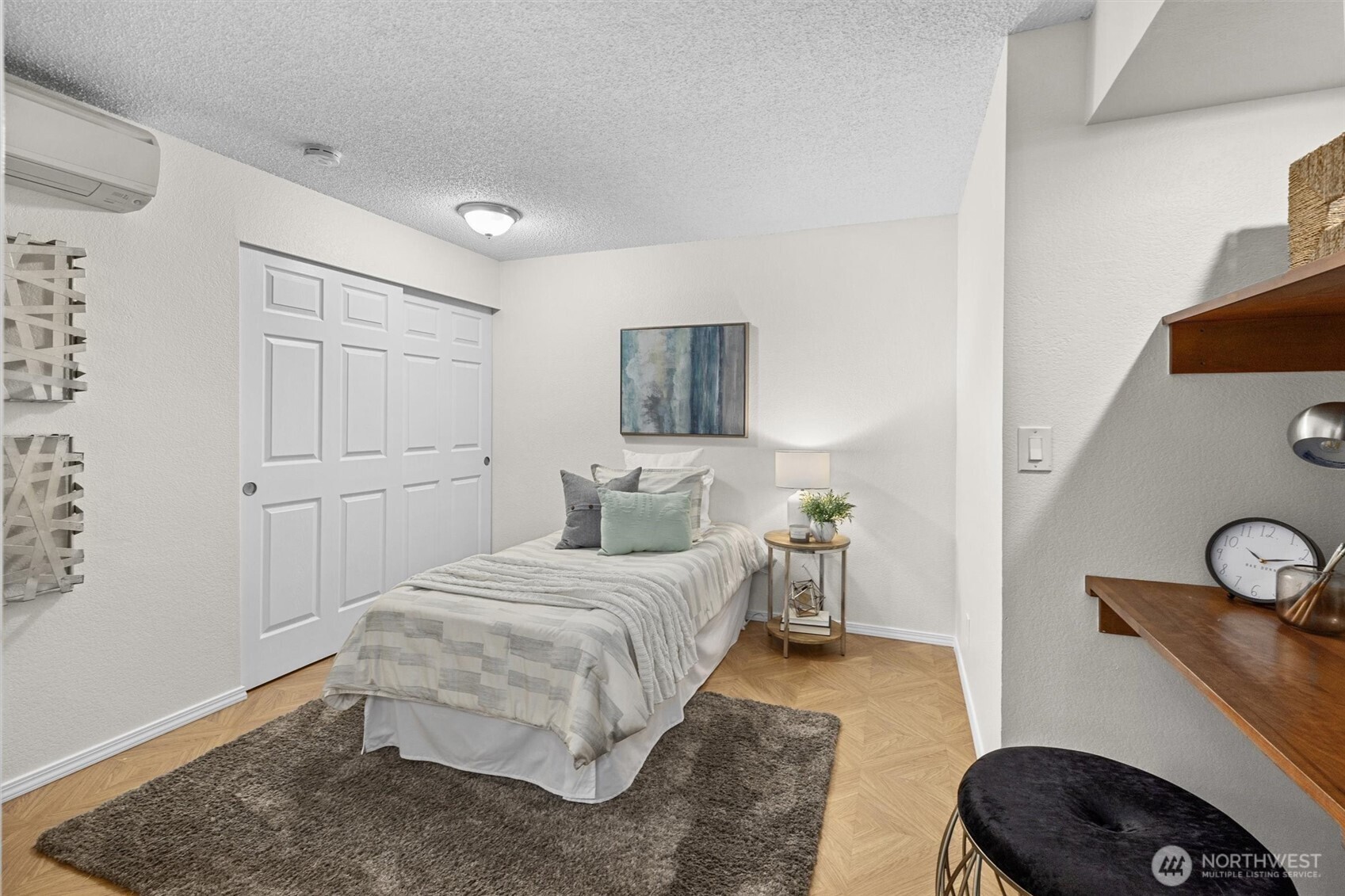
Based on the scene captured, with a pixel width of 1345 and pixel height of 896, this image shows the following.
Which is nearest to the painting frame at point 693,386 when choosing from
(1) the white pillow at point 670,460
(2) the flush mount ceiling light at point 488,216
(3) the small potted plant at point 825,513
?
(1) the white pillow at point 670,460

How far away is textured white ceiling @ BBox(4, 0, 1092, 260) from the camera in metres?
1.91

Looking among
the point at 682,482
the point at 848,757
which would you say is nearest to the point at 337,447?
the point at 682,482

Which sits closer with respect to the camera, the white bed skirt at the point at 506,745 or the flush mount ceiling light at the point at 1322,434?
the flush mount ceiling light at the point at 1322,434

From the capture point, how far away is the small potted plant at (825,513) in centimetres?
346

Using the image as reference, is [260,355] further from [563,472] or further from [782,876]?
[782,876]

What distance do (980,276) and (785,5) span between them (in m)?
1.20

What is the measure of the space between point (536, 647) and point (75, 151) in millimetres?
2280

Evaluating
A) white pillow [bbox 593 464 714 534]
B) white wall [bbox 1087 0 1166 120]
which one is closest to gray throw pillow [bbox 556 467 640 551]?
white pillow [bbox 593 464 714 534]

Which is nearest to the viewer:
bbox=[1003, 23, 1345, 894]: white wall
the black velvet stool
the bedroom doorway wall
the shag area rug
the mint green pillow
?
the black velvet stool

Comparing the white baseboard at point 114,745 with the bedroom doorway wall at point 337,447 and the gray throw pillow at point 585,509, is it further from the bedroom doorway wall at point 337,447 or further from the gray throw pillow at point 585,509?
the gray throw pillow at point 585,509

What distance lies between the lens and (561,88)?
228 centimetres

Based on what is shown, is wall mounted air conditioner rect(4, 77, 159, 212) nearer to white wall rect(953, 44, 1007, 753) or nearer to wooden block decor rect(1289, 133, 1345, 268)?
white wall rect(953, 44, 1007, 753)

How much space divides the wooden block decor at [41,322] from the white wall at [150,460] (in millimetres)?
65

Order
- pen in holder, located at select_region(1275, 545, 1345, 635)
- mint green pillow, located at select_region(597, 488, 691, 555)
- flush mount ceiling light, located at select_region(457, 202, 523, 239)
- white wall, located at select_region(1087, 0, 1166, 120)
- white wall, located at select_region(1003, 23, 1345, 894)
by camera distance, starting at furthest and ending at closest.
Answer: flush mount ceiling light, located at select_region(457, 202, 523, 239) → mint green pillow, located at select_region(597, 488, 691, 555) → white wall, located at select_region(1003, 23, 1345, 894) → white wall, located at select_region(1087, 0, 1166, 120) → pen in holder, located at select_region(1275, 545, 1345, 635)
